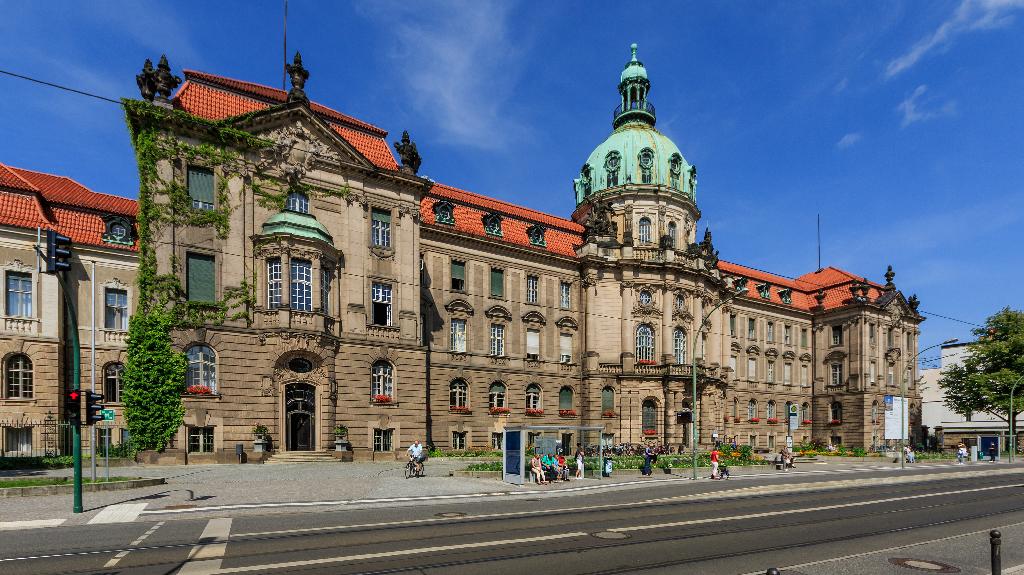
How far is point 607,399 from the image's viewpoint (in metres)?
54.5

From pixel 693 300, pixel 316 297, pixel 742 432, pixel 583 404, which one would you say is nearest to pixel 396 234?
pixel 316 297

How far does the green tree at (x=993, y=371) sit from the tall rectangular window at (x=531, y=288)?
46.4 metres

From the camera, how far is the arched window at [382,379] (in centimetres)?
4038

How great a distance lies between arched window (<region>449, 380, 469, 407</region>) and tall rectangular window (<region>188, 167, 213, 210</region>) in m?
20.7

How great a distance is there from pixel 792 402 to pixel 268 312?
59.9 meters

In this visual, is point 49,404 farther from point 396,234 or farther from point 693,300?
point 693,300

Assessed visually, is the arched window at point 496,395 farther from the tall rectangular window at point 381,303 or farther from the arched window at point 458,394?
the tall rectangular window at point 381,303

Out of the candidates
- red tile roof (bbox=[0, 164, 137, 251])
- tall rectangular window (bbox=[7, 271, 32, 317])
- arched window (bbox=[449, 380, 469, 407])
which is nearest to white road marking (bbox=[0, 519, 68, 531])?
tall rectangular window (bbox=[7, 271, 32, 317])

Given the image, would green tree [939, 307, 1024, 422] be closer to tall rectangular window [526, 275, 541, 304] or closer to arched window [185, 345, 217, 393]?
tall rectangular window [526, 275, 541, 304]

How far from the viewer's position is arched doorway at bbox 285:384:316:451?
121 feet

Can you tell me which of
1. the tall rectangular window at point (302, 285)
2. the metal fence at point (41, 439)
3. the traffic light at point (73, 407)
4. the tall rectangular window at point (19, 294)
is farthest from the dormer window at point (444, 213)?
the traffic light at point (73, 407)

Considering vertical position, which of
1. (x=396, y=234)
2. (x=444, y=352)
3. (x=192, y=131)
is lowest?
(x=444, y=352)

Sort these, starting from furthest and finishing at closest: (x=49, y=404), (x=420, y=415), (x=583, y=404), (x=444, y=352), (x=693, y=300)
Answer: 1. (x=693, y=300)
2. (x=583, y=404)
3. (x=444, y=352)
4. (x=420, y=415)
5. (x=49, y=404)

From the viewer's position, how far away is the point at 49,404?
1390 inches
